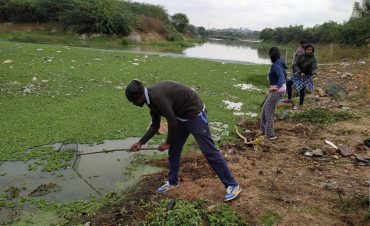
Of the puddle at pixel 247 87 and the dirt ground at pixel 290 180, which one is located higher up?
the puddle at pixel 247 87

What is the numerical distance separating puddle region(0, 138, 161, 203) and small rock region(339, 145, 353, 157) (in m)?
3.26

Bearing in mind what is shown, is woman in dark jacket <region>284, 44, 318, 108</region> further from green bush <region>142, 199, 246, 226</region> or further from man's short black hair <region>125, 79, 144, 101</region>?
man's short black hair <region>125, 79, 144, 101</region>

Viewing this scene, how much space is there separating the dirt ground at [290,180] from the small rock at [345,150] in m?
0.07

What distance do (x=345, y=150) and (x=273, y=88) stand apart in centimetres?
169

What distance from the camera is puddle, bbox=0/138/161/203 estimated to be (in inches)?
210

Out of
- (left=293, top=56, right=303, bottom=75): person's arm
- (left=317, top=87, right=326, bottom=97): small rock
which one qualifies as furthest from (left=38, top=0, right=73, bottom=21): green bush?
(left=293, top=56, right=303, bottom=75): person's arm

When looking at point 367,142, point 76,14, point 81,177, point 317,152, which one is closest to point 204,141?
point 81,177

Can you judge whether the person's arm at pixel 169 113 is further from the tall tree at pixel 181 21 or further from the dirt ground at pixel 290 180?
the tall tree at pixel 181 21

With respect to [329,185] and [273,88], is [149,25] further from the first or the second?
[329,185]

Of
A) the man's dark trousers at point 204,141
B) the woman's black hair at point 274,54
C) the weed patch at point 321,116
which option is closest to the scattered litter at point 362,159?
the woman's black hair at point 274,54

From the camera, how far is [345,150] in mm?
6629

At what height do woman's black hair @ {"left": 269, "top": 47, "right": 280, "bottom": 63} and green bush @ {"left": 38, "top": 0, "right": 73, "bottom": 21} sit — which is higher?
green bush @ {"left": 38, "top": 0, "right": 73, "bottom": 21}

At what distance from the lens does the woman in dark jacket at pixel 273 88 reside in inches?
274

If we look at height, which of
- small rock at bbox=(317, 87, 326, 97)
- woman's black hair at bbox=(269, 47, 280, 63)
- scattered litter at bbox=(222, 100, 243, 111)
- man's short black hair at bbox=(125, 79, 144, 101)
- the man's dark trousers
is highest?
woman's black hair at bbox=(269, 47, 280, 63)
